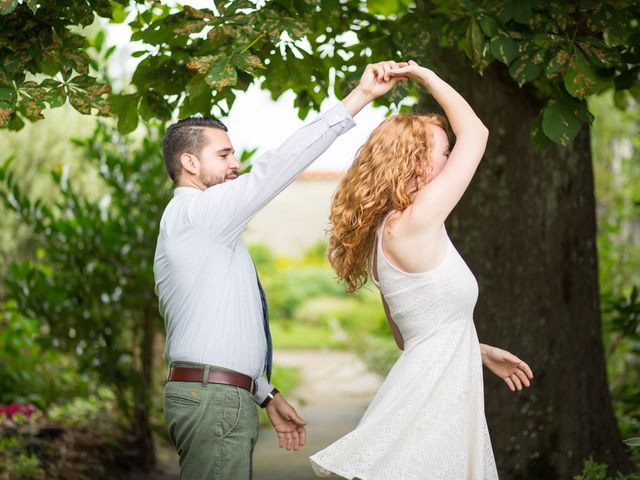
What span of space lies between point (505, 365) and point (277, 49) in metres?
1.76

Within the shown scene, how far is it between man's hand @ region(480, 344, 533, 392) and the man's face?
3.66ft

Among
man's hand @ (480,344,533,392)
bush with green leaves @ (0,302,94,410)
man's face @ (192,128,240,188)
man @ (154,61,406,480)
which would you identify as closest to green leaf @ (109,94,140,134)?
man's face @ (192,128,240,188)

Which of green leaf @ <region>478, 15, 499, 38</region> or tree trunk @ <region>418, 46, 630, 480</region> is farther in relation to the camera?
tree trunk @ <region>418, 46, 630, 480</region>

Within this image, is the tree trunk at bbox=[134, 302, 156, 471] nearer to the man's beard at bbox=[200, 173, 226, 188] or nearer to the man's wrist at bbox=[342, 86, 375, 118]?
the man's beard at bbox=[200, 173, 226, 188]

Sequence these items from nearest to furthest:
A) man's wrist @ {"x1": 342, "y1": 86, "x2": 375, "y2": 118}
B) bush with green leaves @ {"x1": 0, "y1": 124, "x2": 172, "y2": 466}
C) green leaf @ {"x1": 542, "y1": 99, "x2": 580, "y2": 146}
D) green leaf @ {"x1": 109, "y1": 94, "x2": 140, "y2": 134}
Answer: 1. man's wrist @ {"x1": 342, "y1": 86, "x2": 375, "y2": 118}
2. green leaf @ {"x1": 542, "y1": 99, "x2": 580, "y2": 146}
3. green leaf @ {"x1": 109, "y1": 94, "x2": 140, "y2": 134}
4. bush with green leaves @ {"x1": 0, "y1": 124, "x2": 172, "y2": 466}

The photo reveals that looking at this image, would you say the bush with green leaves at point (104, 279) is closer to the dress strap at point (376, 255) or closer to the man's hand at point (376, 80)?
the dress strap at point (376, 255)

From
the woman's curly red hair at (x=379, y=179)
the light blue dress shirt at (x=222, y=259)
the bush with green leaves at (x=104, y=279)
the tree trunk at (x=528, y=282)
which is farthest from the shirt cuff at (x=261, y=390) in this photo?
the bush with green leaves at (x=104, y=279)

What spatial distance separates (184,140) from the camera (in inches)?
119

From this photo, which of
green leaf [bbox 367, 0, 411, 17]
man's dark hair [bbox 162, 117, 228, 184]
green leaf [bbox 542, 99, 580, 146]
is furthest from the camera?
green leaf [bbox 367, 0, 411, 17]

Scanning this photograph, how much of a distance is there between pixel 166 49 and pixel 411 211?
183 cm

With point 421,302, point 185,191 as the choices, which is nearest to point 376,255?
point 421,302

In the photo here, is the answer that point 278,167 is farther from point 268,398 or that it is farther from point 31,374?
point 31,374

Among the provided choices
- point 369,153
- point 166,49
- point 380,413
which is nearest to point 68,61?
point 166,49

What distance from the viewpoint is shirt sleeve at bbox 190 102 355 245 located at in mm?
2703
